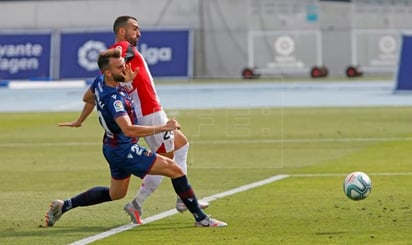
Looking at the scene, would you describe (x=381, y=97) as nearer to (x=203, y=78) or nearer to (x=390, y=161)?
(x=203, y=78)

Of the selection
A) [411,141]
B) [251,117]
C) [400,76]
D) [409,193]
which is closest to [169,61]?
[400,76]

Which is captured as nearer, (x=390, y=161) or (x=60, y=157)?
(x=390, y=161)

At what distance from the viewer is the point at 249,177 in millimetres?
16875

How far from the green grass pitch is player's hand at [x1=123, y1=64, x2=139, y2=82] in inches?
58.2

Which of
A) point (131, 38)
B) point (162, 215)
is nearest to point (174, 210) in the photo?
point (162, 215)

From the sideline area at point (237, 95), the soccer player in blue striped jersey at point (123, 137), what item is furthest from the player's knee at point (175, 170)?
the sideline area at point (237, 95)

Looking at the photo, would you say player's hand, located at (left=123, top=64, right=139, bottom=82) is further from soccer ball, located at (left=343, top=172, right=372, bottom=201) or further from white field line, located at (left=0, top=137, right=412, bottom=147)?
white field line, located at (left=0, top=137, right=412, bottom=147)

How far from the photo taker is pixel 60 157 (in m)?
20.8

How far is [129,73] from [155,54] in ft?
113

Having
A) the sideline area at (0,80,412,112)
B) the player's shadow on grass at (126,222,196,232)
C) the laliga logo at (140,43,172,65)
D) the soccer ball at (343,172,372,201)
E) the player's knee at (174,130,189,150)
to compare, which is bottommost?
the player's shadow on grass at (126,222,196,232)

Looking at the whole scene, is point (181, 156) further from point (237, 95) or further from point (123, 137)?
point (237, 95)

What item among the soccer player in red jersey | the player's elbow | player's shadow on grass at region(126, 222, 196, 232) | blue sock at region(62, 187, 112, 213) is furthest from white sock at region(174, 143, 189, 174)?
the player's elbow

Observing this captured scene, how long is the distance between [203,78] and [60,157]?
92.8ft

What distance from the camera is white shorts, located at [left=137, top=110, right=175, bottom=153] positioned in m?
12.4
